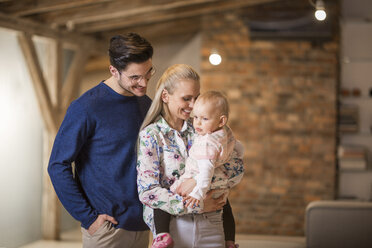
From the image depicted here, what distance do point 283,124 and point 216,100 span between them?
4.20m

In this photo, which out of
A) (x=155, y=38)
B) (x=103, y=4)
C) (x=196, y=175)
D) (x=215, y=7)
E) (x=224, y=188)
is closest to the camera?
(x=196, y=175)

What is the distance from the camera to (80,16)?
5.14 m

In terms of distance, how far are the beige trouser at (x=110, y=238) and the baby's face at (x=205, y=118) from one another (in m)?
0.57

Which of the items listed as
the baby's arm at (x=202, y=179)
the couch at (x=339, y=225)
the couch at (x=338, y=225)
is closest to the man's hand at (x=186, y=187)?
the baby's arm at (x=202, y=179)

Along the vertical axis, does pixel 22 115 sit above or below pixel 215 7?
below

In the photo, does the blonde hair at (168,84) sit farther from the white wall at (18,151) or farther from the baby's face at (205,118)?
the white wall at (18,151)

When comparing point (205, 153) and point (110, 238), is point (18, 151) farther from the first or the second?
point (205, 153)

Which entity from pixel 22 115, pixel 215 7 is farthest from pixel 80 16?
pixel 215 7

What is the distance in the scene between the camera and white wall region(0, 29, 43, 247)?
4945mm

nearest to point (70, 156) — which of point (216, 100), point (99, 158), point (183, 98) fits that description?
point (99, 158)

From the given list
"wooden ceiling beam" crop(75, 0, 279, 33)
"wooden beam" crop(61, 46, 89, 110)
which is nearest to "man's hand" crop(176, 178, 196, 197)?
"wooden beam" crop(61, 46, 89, 110)

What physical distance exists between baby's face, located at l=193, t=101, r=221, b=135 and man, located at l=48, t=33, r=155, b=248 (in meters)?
0.27

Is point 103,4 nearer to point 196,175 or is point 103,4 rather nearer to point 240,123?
point 240,123

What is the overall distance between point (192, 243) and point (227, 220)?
0.24m
